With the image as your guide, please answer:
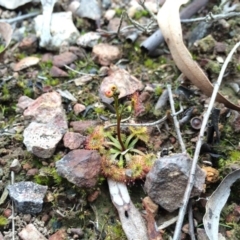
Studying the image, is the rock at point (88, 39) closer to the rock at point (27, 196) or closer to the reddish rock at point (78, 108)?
the reddish rock at point (78, 108)

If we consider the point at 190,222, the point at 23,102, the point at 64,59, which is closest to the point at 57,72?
the point at 64,59

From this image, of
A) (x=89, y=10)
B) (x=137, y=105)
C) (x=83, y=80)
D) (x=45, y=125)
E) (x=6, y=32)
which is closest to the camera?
(x=45, y=125)

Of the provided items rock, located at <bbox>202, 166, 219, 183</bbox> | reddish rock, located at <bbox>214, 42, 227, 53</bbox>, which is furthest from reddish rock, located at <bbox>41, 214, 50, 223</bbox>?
reddish rock, located at <bbox>214, 42, 227, 53</bbox>

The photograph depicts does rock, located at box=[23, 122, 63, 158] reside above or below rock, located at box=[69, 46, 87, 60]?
below

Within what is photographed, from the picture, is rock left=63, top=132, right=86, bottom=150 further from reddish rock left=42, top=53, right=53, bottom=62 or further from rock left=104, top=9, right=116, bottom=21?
rock left=104, top=9, right=116, bottom=21

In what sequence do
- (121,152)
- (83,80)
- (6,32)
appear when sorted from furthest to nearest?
(6,32) < (83,80) < (121,152)

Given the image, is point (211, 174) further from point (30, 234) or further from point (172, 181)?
point (30, 234)
